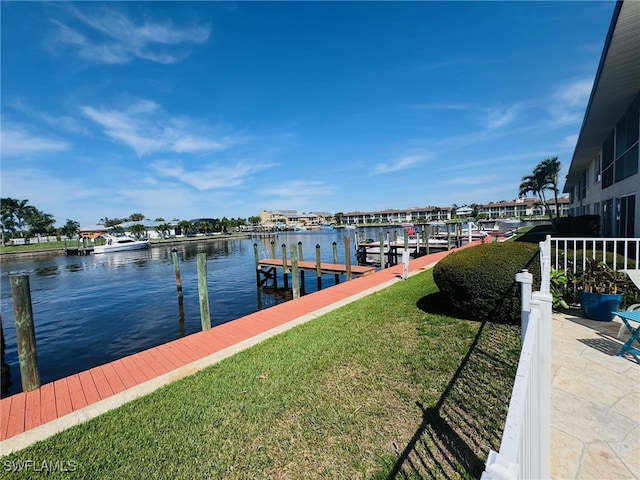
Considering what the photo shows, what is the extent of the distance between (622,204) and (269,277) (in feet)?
52.9

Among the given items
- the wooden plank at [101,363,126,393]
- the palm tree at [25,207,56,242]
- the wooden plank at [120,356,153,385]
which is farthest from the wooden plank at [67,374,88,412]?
the palm tree at [25,207,56,242]

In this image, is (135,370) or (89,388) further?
(135,370)

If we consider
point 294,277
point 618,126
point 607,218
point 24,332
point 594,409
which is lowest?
point 294,277

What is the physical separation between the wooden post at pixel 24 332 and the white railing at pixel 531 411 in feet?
21.1

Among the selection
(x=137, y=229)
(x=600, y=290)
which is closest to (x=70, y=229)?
(x=137, y=229)

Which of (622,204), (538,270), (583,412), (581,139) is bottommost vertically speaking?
(583,412)

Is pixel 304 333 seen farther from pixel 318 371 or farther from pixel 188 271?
Result: pixel 188 271

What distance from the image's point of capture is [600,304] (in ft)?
16.8

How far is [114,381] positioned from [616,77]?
42.2 ft

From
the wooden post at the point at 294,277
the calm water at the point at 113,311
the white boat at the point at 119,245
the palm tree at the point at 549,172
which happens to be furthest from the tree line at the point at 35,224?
the palm tree at the point at 549,172

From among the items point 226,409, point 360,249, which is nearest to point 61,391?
point 226,409

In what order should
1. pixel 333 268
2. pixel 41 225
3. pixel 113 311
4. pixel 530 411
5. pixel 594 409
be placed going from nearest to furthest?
pixel 530 411, pixel 594 409, pixel 113 311, pixel 333 268, pixel 41 225

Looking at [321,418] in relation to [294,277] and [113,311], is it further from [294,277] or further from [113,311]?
[113,311]

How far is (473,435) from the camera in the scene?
2.90m
